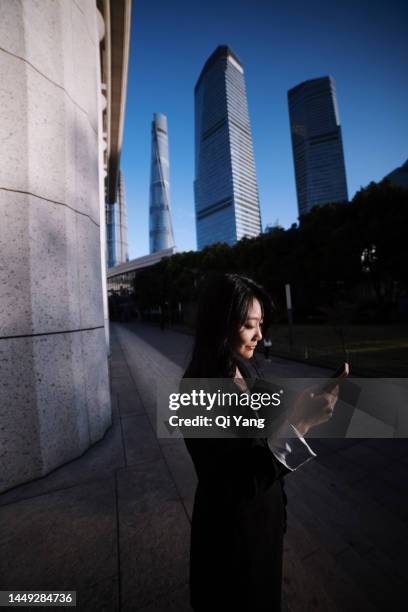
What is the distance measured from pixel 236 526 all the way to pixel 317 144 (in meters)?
178

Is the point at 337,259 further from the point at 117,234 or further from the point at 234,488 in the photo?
the point at 117,234

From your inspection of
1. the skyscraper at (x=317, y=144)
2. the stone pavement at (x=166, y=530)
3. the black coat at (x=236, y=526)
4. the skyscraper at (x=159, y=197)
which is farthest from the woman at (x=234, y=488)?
the skyscraper at (x=159, y=197)

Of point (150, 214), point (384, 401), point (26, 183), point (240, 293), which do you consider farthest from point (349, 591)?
point (150, 214)

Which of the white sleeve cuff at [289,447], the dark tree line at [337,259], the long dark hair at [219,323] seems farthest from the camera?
the dark tree line at [337,259]

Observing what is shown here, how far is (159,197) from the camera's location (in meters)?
173

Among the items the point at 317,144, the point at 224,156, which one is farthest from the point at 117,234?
the point at 317,144

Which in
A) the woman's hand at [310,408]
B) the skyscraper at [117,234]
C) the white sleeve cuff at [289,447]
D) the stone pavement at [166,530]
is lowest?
the stone pavement at [166,530]

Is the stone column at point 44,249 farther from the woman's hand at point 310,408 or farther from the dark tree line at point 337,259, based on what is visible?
the dark tree line at point 337,259

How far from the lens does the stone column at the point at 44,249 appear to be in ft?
8.94

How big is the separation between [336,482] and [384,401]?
287cm

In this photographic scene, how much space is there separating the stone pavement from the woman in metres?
0.33

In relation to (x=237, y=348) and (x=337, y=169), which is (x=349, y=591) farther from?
(x=337, y=169)

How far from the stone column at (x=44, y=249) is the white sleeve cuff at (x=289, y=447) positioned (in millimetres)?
2850

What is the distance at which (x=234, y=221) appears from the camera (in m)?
126
